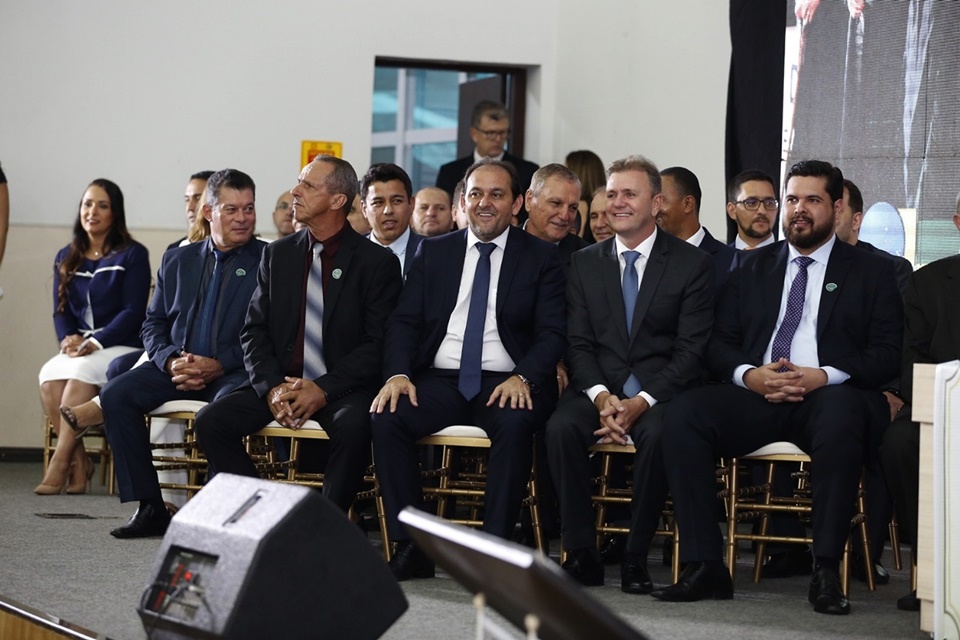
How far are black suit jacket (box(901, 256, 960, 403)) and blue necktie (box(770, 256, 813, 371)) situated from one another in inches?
13.8

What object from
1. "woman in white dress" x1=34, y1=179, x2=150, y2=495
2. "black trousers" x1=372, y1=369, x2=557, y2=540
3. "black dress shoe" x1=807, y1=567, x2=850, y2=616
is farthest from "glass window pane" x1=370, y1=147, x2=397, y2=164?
"black dress shoe" x1=807, y1=567, x2=850, y2=616

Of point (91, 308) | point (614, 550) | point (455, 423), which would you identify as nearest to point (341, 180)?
point (455, 423)

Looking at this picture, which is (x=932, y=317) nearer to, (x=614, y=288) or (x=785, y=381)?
(x=785, y=381)

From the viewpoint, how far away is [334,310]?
15.5 ft

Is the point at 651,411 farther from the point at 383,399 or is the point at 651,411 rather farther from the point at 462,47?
the point at 462,47

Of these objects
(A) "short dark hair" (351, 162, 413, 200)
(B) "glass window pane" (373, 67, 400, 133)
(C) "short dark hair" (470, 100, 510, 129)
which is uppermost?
(B) "glass window pane" (373, 67, 400, 133)

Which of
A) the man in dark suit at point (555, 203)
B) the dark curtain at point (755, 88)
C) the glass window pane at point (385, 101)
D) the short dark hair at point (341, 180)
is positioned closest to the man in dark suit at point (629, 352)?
the man in dark suit at point (555, 203)

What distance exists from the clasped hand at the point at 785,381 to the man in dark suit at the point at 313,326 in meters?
1.34

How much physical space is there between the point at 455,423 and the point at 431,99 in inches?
293

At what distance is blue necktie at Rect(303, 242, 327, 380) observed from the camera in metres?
4.72

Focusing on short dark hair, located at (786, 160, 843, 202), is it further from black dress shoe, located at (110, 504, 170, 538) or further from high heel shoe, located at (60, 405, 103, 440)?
high heel shoe, located at (60, 405, 103, 440)

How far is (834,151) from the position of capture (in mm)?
5938

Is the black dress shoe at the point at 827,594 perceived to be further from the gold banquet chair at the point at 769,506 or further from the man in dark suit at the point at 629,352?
the man in dark suit at the point at 629,352

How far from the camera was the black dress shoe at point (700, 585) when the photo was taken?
392 cm
